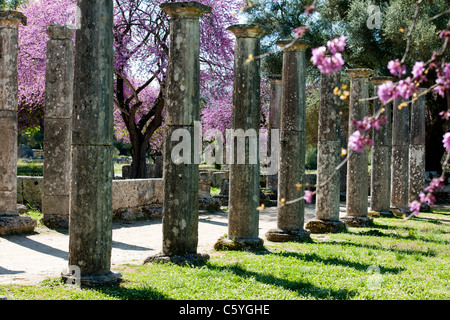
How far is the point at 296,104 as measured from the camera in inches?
439

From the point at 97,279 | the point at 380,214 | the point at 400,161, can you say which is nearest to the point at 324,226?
the point at 380,214

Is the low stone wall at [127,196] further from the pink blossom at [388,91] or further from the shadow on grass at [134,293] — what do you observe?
the pink blossom at [388,91]

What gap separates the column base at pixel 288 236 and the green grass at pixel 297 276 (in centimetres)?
32

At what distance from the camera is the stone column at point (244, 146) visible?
9.81 metres

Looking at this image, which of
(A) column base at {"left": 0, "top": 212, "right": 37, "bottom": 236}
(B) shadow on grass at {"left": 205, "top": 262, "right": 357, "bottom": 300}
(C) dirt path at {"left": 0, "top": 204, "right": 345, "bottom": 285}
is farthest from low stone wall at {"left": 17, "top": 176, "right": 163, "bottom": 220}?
(B) shadow on grass at {"left": 205, "top": 262, "right": 357, "bottom": 300}

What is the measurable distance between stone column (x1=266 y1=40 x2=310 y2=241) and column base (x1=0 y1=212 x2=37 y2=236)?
196 inches

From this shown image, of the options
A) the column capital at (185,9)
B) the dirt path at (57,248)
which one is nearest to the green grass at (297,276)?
the dirt path at (57,248)

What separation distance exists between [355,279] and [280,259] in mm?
1697

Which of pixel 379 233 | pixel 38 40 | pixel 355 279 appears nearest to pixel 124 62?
pixel 38 40

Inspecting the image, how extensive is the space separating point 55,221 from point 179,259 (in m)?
5.09

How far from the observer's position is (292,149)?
1105cm

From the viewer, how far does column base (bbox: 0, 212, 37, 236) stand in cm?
1104

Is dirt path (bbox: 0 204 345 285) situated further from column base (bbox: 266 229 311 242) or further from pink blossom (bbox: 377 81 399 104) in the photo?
pink blossom (bbox: 377 81 399 104)

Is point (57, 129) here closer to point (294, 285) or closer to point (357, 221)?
point (294, 285)
